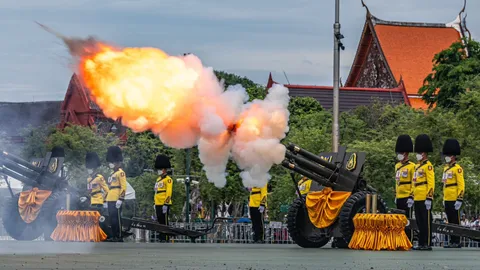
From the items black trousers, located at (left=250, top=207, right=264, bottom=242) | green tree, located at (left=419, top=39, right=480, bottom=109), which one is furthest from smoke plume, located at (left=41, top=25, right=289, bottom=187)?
green tree, located at (left=419, top=39, right=480, bottom=109)

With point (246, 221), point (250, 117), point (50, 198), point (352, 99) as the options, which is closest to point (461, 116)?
point (246, 221)

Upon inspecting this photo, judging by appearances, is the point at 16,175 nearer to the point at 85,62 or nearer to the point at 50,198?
the point at 50,198

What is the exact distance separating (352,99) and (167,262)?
185ft

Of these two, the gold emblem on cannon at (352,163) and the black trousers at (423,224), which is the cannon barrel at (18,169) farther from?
the black trousers at (423,224)

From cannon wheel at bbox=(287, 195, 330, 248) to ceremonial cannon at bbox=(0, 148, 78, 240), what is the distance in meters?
7.96

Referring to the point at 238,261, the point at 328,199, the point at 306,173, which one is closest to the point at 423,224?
the point at 328,199

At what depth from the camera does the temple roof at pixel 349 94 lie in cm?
6897

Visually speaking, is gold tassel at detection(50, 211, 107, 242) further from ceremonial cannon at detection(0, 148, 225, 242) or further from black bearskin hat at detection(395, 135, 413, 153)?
black bearskin hat at detection(395, 135, 413, 153)

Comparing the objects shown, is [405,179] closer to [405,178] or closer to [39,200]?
[405,178]

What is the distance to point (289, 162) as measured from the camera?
79.6 feet

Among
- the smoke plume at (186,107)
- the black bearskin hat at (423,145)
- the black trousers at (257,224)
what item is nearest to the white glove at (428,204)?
the black bearskin hat at (423,145)

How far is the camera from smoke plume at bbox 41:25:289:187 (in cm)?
2327

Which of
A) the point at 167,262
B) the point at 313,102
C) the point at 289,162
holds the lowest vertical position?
the point at 167,262

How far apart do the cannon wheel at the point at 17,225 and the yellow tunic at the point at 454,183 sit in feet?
39.9
